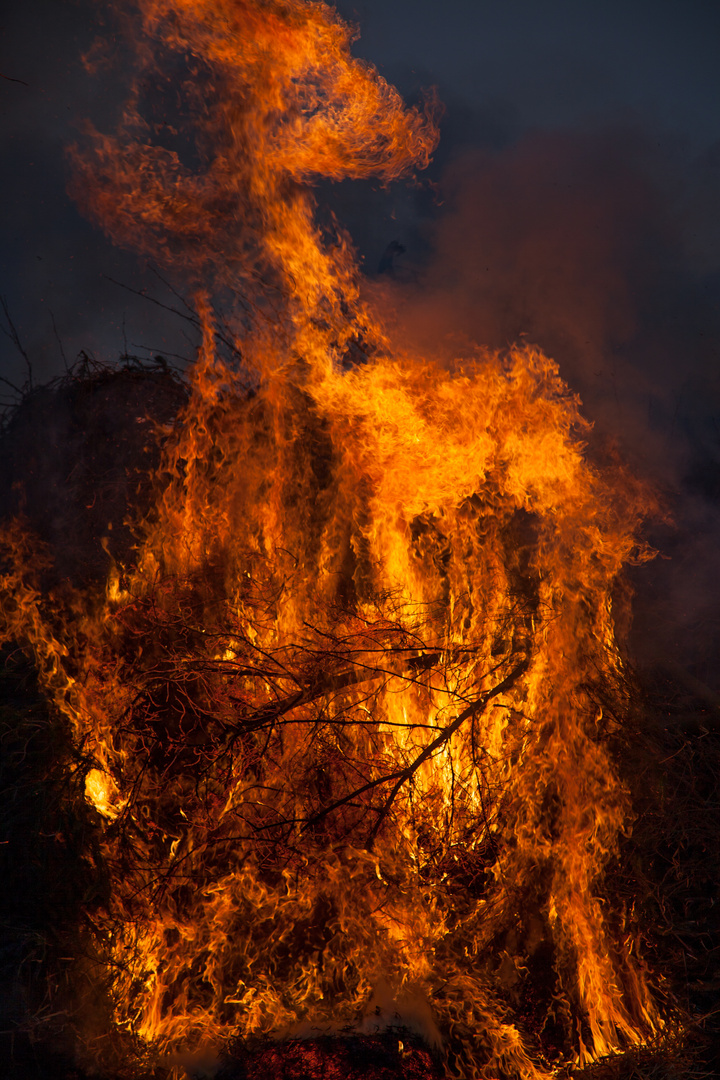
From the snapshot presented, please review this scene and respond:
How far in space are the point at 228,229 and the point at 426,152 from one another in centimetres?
188

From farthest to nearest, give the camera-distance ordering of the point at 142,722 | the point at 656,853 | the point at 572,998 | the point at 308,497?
the point at 308,497, the point at 142,722, the point at 656,853, the point at 572,998

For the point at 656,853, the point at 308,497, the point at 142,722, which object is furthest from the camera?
the point at 308,497

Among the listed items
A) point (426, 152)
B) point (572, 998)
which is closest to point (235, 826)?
point (572, 998)

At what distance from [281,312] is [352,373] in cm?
81

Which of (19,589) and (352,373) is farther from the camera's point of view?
(19,589)

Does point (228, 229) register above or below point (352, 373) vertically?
above

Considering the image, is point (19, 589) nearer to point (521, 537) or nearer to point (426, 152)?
point (521, 537)

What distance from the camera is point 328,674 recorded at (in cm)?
430

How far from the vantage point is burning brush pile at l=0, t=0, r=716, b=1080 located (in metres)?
3.94

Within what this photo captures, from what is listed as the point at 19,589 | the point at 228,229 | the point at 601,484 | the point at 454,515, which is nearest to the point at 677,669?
the point at 601,484

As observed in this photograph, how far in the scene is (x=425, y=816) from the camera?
4.37 m

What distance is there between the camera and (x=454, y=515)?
15.7 ft

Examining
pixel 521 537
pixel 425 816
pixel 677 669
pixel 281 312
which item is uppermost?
pixel 281 312

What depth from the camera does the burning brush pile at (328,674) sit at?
155 inches
